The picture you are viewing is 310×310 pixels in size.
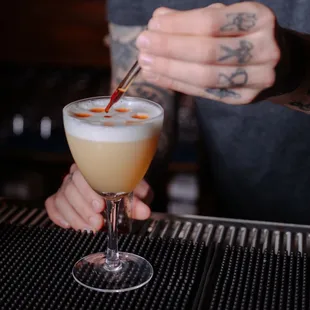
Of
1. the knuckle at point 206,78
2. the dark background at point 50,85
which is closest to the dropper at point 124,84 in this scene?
the knuckle at point 206,78

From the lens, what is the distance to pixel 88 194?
128 centimetres

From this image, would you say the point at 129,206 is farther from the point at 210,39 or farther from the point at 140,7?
the point at 140,7

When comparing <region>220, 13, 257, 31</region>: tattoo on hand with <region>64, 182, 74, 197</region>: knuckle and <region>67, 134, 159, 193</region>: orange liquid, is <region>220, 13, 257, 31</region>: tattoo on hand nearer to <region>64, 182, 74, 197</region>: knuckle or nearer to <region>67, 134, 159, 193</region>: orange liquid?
<region>67, 134, 159, 193</region>: orange liquid

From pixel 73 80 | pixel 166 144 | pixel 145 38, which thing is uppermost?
pixel 145 38

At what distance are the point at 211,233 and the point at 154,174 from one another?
1.69 ft

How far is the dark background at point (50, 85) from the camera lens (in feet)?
9.46

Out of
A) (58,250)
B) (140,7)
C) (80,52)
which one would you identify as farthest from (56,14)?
(58,250)

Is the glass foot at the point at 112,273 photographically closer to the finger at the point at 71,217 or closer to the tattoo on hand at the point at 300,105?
the finger at the point at 71,217

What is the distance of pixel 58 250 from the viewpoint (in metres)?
1.06

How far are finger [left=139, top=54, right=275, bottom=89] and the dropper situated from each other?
60 mm

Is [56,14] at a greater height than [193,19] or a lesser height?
lesser

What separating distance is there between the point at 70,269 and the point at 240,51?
45 cm

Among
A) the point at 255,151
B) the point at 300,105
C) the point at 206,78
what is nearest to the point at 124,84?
the point at 206,78

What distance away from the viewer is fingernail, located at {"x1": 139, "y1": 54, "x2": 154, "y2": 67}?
0.95 meters
